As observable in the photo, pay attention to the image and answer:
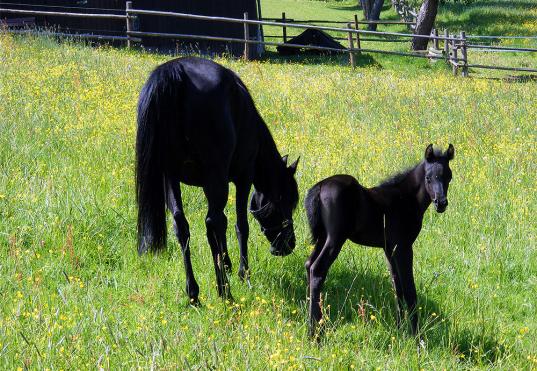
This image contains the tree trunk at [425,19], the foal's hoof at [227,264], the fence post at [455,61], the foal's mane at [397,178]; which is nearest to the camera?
the foal's mane at [397,178]

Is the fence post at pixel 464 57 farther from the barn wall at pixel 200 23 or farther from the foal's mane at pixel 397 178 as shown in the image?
the foal's mane at pixel 397 178

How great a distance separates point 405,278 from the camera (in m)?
4.87

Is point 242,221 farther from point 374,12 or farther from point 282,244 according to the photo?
point 374,12

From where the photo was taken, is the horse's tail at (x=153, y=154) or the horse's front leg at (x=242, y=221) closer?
the horse's tail at (x=153, y=154)

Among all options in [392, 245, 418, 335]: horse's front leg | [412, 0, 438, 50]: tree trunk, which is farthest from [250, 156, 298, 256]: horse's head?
[412, 0, 438, 50]: tree trunk

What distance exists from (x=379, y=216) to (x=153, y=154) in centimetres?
163

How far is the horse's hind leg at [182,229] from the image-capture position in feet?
16.3

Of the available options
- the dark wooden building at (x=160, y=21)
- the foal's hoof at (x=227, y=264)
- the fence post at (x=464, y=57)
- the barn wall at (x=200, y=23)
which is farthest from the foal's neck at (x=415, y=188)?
the barn wall at (x=200, y=23)

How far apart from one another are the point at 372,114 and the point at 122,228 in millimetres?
5835

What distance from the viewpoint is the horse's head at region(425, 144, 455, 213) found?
4648 millimetres

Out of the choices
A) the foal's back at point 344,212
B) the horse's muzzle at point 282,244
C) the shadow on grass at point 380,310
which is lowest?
the shadow on grass at point 380,310

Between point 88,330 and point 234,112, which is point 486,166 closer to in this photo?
point 234,112

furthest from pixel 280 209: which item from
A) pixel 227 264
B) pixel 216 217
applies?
pixel 216 217

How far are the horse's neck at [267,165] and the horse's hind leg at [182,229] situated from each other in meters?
0.96
